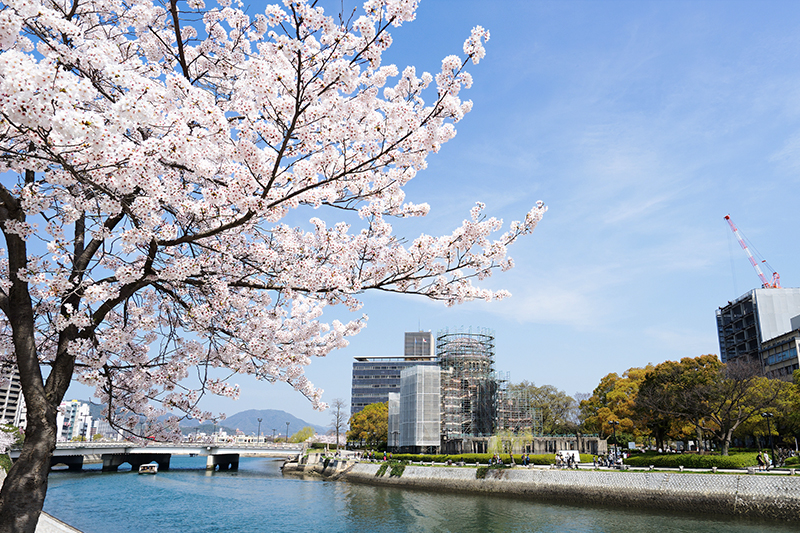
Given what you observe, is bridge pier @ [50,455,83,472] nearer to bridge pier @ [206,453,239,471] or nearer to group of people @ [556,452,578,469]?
bridge pier @ [206,453,239,471]

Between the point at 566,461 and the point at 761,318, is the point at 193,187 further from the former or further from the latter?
the point at 761,318

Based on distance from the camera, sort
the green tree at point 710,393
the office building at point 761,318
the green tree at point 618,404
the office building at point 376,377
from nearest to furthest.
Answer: the green tree at point 710,393 → the green tree at point 618,404 → the office building at point 761,318 → the office building at point 376,377

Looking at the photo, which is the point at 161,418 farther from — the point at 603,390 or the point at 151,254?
the point at 603,390

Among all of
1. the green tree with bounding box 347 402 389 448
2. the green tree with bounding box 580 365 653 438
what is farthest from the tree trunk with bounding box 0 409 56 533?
the green tree with bounding box 347 402 389 448

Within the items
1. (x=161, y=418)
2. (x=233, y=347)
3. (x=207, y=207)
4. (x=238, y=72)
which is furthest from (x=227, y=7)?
(x=161, y=418)

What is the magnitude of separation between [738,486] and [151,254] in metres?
26.2

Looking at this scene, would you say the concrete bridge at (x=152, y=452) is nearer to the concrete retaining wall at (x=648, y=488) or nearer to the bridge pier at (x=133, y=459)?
the bridge pier at (x=133, y=459)

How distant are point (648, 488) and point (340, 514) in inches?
626

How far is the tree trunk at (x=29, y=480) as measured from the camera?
5000mm

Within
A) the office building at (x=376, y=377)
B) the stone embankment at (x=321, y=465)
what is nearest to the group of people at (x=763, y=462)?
the stone embankment at (x=321, y=465)

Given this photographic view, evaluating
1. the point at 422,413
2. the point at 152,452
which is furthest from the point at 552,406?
the point at 152,452

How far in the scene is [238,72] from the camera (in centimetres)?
677

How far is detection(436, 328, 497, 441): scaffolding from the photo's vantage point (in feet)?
177

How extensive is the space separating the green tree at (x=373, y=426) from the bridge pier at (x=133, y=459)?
25.4 meters
